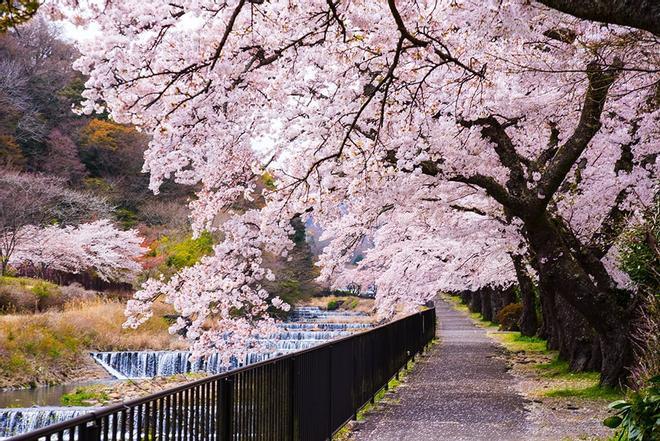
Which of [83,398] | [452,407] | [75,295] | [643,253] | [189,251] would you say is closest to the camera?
[643,253]

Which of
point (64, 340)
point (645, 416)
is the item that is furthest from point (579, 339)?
point (64, 340)

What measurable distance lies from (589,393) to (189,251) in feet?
92.7

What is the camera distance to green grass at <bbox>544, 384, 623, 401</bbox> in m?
12.2

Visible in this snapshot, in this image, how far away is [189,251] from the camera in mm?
38469

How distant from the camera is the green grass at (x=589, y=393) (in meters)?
12.2

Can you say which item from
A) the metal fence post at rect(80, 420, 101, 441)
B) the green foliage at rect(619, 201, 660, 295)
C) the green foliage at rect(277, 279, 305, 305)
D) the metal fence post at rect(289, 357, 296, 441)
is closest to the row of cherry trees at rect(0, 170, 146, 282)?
the green foliage at rect(277, 279, 305, 305)

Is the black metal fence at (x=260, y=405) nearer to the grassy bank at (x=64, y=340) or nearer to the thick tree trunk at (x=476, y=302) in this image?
the grassy bank at (x=64, y=340)

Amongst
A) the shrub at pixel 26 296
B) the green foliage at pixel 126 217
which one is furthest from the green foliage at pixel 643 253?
the green foliage at pixel 126 217

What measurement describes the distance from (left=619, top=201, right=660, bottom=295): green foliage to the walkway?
257cm

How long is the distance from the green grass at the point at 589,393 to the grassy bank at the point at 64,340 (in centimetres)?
1469

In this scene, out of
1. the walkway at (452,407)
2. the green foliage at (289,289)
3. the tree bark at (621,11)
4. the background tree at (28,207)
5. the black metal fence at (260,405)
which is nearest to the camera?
the black metal fence at (260,405)

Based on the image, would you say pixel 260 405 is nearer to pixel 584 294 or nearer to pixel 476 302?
pixel 584 294

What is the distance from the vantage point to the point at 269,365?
236 inches

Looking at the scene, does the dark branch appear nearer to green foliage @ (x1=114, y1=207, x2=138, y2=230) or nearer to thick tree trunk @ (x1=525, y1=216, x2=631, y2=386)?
thick tree trunk @ (x1=525, y1=216, x2=631, y2=386)
